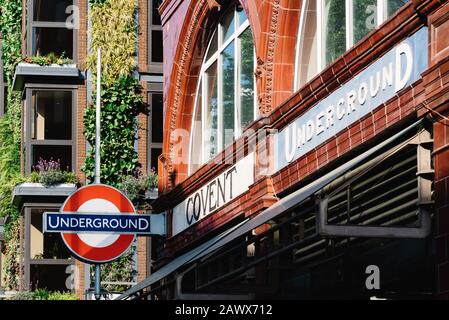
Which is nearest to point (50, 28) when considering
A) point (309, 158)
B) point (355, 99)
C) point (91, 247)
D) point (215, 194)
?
point (215, 194)

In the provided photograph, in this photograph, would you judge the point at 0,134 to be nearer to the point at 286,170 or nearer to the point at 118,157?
the point at 118,157

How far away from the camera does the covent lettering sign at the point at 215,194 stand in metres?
20.7

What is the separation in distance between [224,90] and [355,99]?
24.2ft

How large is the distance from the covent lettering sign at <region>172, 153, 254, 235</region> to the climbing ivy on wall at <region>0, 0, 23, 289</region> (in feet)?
47.0

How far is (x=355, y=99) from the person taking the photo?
1606cm

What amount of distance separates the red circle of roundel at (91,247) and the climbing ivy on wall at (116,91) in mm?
16817

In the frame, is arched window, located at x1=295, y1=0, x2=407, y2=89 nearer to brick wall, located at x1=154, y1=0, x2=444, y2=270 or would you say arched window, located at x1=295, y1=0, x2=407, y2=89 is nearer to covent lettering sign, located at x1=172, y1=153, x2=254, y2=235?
brick wall, located at x1=154, y1=0, x2=444, y2=270

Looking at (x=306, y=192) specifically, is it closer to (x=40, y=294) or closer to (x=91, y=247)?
(x=91, y=247)

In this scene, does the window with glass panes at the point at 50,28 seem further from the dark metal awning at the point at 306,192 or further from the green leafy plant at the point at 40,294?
the dark metal awning at the point at 306,192

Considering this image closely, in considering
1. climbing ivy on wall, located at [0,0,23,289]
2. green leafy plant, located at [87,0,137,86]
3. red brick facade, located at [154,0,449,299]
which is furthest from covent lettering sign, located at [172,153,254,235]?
climbing ivy on wall, located at [0,0,23,289]

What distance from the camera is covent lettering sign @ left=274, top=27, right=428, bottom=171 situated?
14460 mm

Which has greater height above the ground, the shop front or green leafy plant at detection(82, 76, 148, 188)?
green leafy plant at detection(82, 76, 148, 188)

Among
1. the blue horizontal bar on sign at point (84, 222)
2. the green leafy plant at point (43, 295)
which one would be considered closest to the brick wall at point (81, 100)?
the green leafy plant at point (43, 295)
